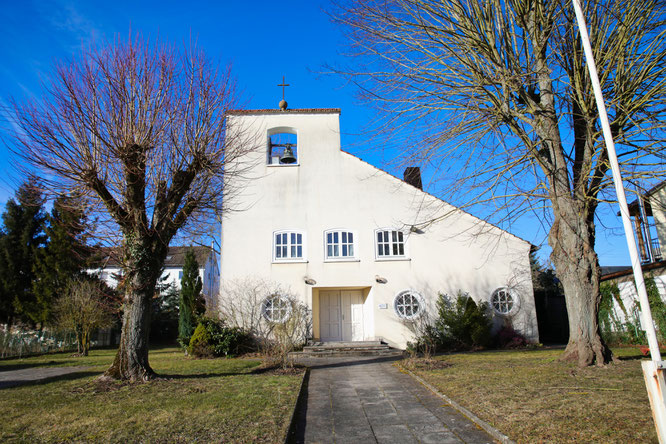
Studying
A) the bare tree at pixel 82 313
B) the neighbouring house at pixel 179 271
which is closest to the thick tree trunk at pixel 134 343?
the neighbouring house at pixel 179 271

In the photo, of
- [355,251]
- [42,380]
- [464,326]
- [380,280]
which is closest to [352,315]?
[380,280]

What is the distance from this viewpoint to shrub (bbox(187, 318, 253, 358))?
1379 centimetres

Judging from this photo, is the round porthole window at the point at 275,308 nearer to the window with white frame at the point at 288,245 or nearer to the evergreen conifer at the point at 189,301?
the window with white frame at the point at 288,245

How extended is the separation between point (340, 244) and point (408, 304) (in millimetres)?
3533

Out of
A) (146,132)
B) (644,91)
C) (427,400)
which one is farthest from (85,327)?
(644,91)

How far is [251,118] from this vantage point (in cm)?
1712

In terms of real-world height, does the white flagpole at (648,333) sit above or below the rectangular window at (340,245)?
below

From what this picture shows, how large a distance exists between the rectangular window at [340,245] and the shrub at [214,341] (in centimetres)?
463

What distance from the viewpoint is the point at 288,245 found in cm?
1602

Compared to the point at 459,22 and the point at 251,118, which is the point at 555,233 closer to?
the point at 459,22

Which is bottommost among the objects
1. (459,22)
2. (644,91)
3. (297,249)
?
(297,249)

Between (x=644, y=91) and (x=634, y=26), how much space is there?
1229 millimetres

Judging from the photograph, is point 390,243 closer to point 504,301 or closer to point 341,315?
point 341,315

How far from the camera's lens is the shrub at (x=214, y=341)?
13789mm
